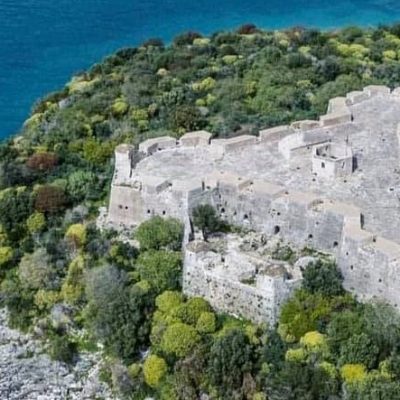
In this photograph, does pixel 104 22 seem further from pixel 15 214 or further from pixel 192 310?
pixel 192 310

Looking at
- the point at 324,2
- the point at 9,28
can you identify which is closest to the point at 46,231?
the point at 9,28

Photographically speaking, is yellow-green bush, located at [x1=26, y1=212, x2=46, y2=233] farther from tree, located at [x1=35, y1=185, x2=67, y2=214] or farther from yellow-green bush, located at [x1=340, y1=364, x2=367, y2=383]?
yellow-green bush, located at [x1=340, y1=364, x2=367, y2=383]

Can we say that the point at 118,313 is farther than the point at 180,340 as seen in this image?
Yes

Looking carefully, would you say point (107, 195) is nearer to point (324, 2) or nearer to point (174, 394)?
point (174, 394)

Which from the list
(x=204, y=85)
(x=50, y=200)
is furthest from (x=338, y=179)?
(x=204, y=85)

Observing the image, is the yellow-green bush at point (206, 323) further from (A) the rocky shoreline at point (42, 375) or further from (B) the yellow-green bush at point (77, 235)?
(B) the yellow-green bush at point (77, 235)
